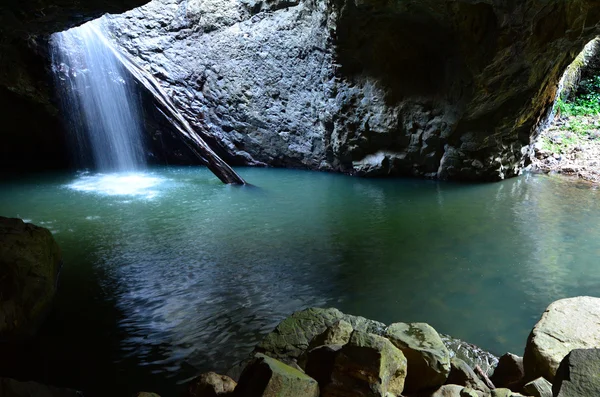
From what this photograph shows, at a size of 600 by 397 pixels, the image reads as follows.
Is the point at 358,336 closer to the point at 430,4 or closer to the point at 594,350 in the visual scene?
the point at 594,350

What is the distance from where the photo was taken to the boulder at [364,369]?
71.3 inches

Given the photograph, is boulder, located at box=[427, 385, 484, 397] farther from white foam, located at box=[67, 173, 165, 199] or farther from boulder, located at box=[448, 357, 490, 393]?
white foam, located at box=[67, 173, 165, 199]

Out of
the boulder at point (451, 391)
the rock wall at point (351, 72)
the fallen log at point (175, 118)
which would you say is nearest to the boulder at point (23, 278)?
the boulder at point (451, 391)

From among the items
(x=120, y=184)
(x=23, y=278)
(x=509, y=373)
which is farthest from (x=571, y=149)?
(x=23, y=278)

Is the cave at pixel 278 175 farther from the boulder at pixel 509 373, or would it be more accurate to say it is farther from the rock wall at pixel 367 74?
the boulder at pixel 509 373

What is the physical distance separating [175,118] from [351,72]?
454 cm

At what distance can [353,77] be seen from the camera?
962cm

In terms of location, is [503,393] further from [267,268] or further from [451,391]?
[267,268]

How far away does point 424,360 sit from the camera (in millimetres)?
2102

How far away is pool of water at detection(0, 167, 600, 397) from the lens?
2746mm

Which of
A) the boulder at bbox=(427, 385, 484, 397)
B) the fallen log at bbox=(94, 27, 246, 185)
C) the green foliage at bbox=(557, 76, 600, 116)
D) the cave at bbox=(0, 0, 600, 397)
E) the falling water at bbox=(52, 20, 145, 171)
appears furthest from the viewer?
the green foliage at bbox=(557, 76, 600, 116)

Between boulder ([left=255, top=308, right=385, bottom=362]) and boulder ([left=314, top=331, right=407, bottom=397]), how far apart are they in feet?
1.45

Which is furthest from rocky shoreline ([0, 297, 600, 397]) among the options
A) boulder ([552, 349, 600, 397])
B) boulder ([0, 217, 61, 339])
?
boulder ([0, 217, 61, 339])

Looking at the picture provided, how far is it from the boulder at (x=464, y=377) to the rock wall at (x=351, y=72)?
5358 mm
